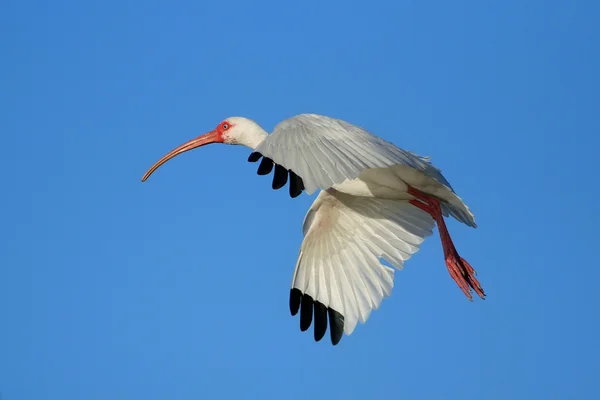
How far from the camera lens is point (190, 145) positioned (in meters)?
18.1

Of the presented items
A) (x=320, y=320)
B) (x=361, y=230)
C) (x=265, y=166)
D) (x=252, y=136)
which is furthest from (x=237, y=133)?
(x=265, y=166)

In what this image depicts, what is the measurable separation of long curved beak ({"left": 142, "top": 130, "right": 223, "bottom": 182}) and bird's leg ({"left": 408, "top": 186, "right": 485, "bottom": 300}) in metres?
3.58

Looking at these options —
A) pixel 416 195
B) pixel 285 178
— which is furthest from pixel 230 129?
pixel 285 178

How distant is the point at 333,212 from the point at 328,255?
2.31ft

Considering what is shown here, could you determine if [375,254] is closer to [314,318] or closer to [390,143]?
[314,318]

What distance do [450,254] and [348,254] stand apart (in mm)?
1758

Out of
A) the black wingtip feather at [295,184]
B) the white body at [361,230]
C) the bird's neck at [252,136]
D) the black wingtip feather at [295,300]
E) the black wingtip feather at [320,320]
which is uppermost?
the bird's neck at [252,136]

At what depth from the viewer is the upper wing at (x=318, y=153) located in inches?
468

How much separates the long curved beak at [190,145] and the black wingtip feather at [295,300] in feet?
9.35

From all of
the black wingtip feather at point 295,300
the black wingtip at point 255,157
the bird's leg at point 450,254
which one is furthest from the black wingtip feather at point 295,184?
the black wingtip feather at point 295,300

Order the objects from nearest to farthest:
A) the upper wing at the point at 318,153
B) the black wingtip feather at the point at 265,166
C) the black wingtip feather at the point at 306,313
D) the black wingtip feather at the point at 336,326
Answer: the upper wing at the point at 318,153
the black wingtip feather at the point at 265,166
the black wingtip feather at the point at 336,326
the black wingtip feather at the point at 306,313

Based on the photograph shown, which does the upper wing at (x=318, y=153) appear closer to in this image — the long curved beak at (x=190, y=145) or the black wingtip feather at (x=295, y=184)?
Answer: the black wingtip feather at (x=295, y=184)

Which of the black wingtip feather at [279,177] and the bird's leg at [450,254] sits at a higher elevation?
the bird's leg at [450,254]

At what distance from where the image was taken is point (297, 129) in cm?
1279
